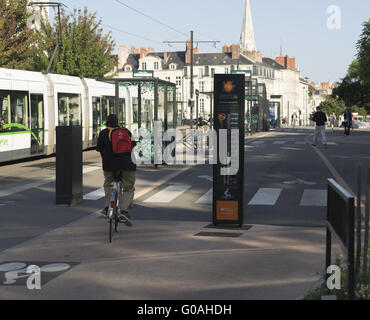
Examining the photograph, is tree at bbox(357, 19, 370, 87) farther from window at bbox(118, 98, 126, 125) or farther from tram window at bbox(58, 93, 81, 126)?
tram window at bbox(58, 93, 81, 126)

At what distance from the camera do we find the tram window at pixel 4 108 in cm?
2108

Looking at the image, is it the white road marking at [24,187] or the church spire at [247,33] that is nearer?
the white road marking at [24,187]

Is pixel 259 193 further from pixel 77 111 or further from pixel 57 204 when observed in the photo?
pixel 77 111

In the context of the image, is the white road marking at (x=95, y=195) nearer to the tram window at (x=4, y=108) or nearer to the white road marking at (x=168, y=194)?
the white road marking at (x=168, y=194)

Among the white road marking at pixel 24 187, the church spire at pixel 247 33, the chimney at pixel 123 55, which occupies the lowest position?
the white road marking at pixel 24 187

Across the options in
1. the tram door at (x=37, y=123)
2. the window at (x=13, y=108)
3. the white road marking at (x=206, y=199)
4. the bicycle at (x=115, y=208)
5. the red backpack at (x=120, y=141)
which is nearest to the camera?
the bicycle at (x=115, y=208)

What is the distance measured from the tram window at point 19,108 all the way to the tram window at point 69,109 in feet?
10.1

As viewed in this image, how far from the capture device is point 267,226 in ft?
34.6

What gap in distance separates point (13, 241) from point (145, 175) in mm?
9469

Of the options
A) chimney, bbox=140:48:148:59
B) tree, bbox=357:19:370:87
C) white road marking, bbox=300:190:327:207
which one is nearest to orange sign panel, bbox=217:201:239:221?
white road marking, bbox=300:190:327:207

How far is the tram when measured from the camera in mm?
21266

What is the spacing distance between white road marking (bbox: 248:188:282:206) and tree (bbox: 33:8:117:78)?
4002cm

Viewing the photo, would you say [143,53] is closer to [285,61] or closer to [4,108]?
[285,61]

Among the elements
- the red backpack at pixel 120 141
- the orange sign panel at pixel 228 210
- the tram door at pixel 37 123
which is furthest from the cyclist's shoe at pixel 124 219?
the tram door at pixel 37 123
